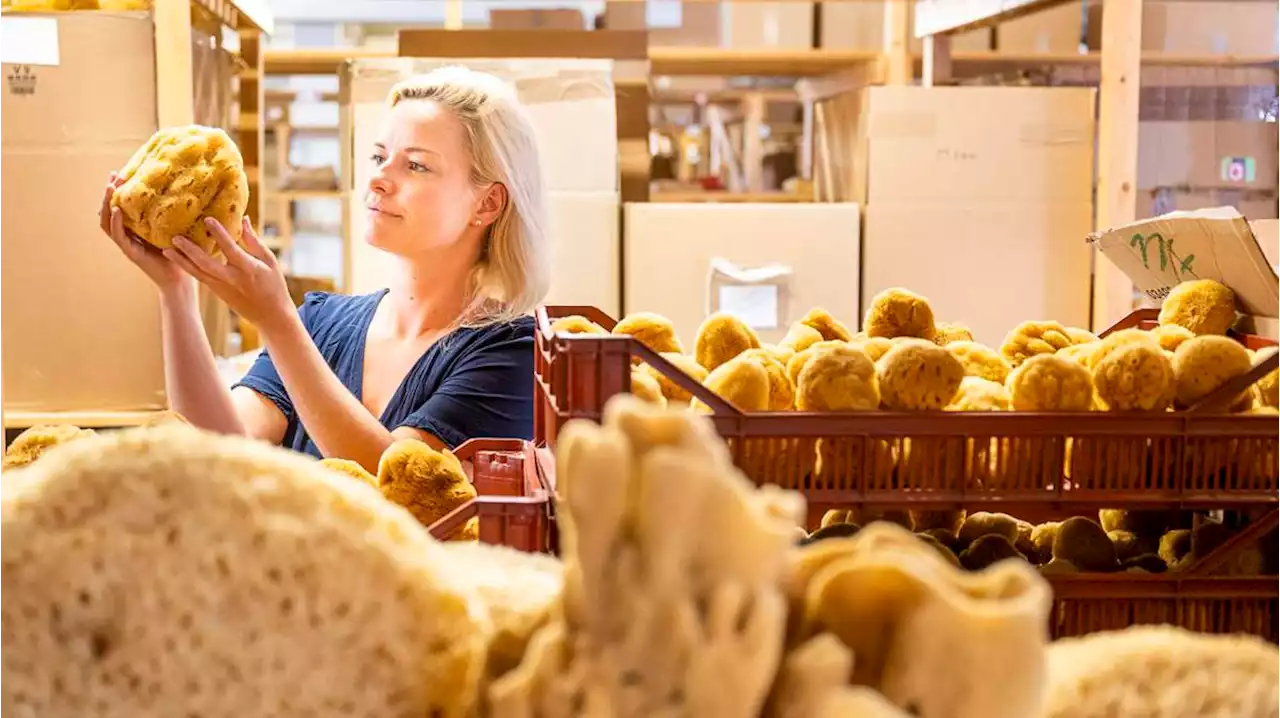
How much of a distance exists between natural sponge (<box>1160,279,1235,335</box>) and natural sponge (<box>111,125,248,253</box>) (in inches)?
37.1

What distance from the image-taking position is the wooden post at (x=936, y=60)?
3254mm

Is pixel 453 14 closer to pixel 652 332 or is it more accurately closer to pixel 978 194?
pixel 978 194

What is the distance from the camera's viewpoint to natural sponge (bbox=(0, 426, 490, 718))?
51 cm

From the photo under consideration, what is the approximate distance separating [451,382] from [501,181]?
370 millimetres

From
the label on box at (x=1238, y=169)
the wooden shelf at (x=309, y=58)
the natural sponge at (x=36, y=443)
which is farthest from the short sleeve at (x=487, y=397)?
the label on box at (x=1238, y=169)

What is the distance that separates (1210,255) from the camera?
1.17 meters

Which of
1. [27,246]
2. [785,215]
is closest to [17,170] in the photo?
[27,246]

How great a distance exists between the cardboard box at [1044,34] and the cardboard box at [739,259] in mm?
1206

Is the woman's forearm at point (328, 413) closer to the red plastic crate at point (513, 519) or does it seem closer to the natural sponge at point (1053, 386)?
the red plastic crate at point (513, 519)

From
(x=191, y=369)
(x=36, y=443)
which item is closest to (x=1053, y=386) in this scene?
(x=36, y=443)

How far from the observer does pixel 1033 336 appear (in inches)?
47.1

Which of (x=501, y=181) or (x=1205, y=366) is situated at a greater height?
(x=501, y=181)

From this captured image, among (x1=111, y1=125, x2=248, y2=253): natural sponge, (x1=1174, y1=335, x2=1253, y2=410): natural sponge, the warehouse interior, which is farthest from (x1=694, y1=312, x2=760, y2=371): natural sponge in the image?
(x1=111, y1=125, x2=248, y2=253): natural sponge

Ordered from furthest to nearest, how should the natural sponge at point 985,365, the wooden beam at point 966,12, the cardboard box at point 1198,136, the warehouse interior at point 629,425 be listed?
the cardboard box at point 1198,136
the wooden beam at point 966,12
the natural sponge at point 985,365
the warehouse interior at point 629,425
